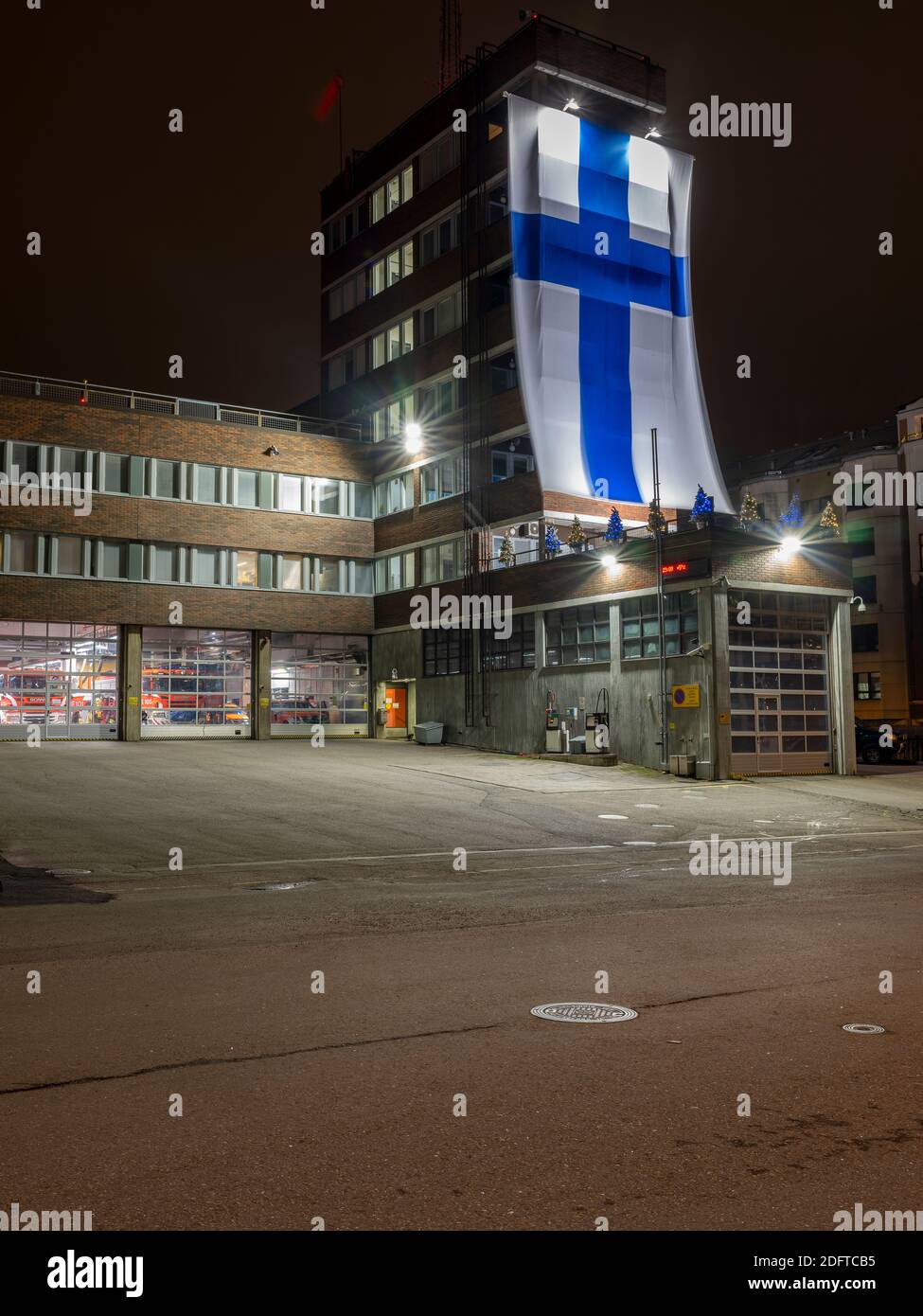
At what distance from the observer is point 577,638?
114 feet

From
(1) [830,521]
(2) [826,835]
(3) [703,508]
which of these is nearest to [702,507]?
(3) [703,508]

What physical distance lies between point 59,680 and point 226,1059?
3720 cm

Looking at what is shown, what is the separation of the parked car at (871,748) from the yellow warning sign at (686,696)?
42.0ft

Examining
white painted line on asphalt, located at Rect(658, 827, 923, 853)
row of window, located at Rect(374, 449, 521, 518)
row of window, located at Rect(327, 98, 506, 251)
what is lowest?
white painted line on asphalt, located at Rect(658, 827, 923, 853)

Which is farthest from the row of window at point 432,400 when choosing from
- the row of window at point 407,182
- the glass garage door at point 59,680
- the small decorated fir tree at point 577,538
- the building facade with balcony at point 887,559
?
the building facade with balcony at point 887,559

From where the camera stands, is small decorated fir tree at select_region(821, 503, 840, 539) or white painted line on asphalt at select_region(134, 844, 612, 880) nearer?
white painted line on asphalt at select_region(134, 844, 612, 880)

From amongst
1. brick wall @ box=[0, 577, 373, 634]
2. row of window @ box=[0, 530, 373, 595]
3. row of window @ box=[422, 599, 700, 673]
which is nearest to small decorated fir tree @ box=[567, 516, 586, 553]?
row of window @ box=[422, 599, 700, 673]

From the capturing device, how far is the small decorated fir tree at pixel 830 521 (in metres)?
31.3

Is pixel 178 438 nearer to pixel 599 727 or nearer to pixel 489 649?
pixel 489 649

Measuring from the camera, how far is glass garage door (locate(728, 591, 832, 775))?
30469 millimetres

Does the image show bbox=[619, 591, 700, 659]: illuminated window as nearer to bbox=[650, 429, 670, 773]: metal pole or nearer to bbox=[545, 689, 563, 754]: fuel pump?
bbox=[650, 429, 670, 773]: metal pole

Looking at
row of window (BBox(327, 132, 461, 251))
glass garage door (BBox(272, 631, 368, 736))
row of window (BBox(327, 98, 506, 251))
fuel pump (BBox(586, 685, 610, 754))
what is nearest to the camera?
fuel pump (BBox(586, 685, 610, 754))

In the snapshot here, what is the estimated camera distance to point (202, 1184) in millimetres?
4148

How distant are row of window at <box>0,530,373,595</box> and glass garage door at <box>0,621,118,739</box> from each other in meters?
2.11
